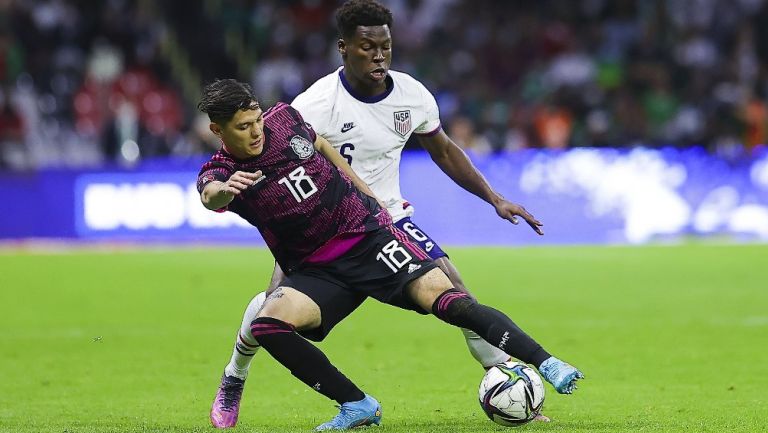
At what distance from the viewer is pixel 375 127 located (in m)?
7.07

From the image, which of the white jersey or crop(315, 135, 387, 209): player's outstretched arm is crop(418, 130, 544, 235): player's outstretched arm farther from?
crop(315, 135, 387, 209): player's outstretched arm

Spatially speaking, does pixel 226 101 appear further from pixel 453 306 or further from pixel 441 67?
pixel 441 67

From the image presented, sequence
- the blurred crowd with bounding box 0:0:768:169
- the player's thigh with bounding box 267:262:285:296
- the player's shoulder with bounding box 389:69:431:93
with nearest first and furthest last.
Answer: the player's thigh with bounding box 267:262:285:296 < the player's shoulder with bounding box 389:69:431:93 < the blurred crowd with bounding box 0:0:768:169

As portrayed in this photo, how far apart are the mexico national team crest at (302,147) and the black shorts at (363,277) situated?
1.61 feet

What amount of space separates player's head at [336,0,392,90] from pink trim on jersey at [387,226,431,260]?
0.87 metres

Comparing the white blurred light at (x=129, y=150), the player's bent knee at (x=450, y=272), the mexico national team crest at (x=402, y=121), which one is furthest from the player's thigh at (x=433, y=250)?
the white blurred light at (x=129, y=150)

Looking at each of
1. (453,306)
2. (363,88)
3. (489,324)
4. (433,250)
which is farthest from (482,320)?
(363,88)

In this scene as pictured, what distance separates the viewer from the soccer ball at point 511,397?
6.14 m

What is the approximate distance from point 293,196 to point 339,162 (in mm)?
471

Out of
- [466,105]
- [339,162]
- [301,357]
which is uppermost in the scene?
[466,105]

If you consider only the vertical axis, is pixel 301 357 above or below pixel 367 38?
below

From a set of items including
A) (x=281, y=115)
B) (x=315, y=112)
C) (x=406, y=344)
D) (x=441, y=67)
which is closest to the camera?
(x=281, y=115)

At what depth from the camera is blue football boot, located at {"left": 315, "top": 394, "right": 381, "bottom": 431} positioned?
6156 mm

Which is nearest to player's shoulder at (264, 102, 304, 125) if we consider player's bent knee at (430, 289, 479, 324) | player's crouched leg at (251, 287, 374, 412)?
player's crouched leg at (251, 287, 374, 412)
